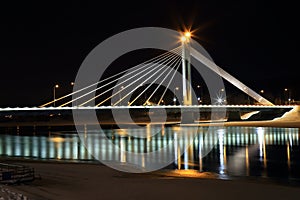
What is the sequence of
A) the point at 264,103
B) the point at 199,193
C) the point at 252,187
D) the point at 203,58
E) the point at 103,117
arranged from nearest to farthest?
the point at 199,193 → the point at 252,187 → the point at 203,58 → the point at 264,103 → the point at 103,117

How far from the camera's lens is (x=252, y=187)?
8328 mm

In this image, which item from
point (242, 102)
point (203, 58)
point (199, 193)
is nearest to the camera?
point (199, 193)

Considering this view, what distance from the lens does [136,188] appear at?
27.0ft

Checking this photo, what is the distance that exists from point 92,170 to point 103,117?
44.7m

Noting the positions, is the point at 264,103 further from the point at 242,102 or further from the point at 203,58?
the point at 242,102

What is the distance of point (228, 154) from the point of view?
1611 centimetres

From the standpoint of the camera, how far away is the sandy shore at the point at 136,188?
751cm

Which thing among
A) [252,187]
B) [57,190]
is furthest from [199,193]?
[57,190]

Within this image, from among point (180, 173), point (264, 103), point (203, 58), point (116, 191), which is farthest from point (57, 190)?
point (264, 103)

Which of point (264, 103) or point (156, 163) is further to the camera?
point (264, 103)

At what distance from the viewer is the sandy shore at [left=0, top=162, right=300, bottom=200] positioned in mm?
7508

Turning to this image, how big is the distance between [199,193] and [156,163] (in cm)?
561

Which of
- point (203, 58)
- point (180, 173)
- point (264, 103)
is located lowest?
point (180, 173)

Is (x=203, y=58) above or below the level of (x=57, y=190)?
above
